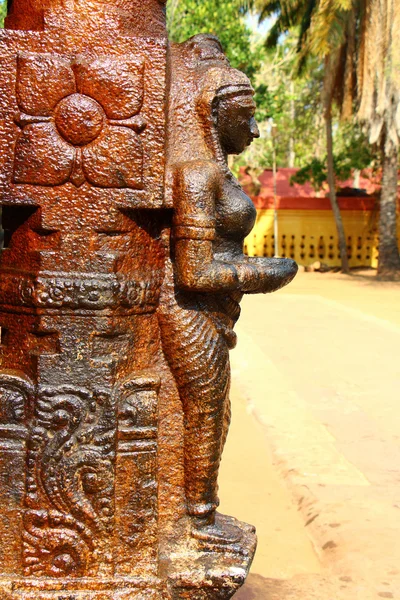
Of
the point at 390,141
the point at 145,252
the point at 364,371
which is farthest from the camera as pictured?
the point at 390,141

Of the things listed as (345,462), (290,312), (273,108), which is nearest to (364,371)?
(345,462)

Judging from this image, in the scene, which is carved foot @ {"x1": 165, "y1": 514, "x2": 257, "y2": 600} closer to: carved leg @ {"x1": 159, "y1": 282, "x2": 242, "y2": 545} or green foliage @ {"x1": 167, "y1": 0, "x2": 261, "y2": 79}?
carved leg @ {"x1": 159, "y1": 282, "x2": 242, "y2": 545}

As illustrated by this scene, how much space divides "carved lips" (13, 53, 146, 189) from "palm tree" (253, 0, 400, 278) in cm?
1097

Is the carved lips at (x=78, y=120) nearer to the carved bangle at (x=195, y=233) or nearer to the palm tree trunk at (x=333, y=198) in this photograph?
the carved bangle at (x=195, y=233)

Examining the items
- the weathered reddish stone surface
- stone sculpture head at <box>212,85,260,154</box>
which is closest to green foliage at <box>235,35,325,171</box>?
stone sculpture head at <box>212,85,260,154</box>

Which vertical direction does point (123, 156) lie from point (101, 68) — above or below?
below

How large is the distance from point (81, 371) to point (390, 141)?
14.1 m

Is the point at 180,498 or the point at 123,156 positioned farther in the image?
the point at 180,498

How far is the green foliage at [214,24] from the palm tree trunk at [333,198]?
341 cm

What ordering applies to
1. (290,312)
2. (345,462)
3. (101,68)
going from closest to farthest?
(101,68), (345,462), (290,312)

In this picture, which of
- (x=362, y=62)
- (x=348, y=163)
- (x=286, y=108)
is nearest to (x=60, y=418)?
(x=362, y=62)

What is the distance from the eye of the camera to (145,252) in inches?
80.5

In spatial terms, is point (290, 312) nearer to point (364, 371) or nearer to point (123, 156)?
point (364, 371)

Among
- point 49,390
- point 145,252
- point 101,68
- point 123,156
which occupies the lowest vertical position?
point 49,390
